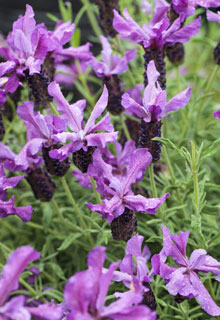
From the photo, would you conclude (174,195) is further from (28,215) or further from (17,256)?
(17,256)

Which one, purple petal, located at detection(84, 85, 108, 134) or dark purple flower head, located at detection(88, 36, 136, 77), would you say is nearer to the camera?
purple petal, located at detection(84, 85, 108, 134)

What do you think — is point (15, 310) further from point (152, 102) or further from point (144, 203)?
point (152, 102)

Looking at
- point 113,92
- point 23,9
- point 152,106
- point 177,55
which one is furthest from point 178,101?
point 23,9

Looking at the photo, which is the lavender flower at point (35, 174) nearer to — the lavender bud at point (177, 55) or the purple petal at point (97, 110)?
the purple petal at point (97, 110)

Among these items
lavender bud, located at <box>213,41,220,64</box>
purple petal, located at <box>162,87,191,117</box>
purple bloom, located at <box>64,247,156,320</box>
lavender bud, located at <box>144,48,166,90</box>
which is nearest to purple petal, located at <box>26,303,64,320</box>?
purple bloom, located at <box>64,247,156,320</box>

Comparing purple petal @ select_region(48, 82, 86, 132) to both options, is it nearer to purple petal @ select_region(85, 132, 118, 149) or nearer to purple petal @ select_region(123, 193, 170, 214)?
purple petal @ select_region(85, 132, 118, 149)

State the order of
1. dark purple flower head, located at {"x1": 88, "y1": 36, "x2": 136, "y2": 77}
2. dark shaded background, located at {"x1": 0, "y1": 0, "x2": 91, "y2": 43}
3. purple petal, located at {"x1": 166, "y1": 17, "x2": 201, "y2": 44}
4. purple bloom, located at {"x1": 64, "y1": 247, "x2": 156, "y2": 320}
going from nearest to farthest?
purple bloom, located at {"x1": 64, "y1": 247, "x2": 156, "y2": 320}, purple petal, located at {"x1": 166, "y1": 17, "x2": 201, "y2": 44}, dark purple flower head, located at {"x1": 88, "y1": 36, "x2": 136, "y2": 77}, dark shaded background, located at {"x1": 0, "y1": 0, "x2": 91, "y2": 43}
